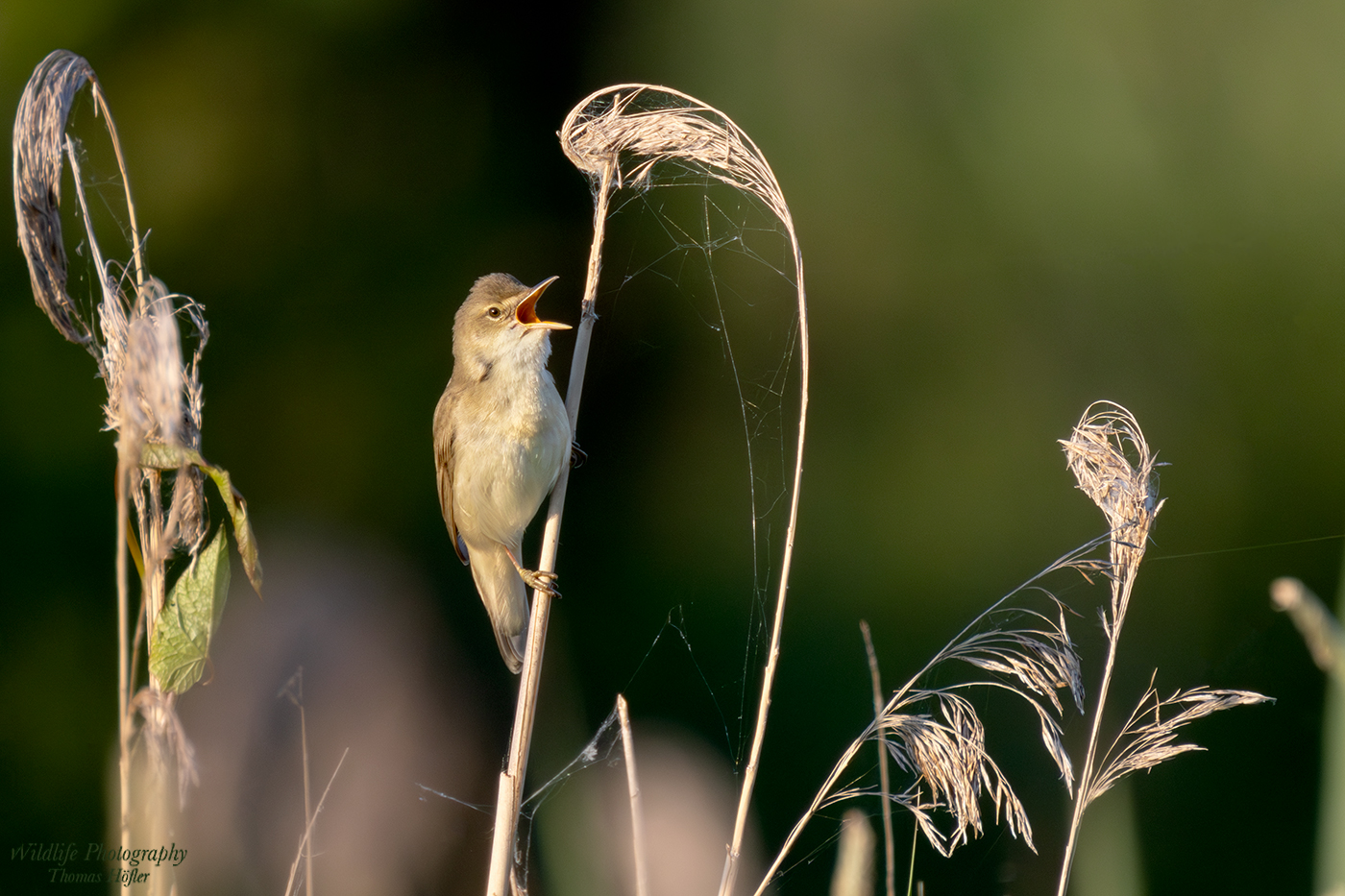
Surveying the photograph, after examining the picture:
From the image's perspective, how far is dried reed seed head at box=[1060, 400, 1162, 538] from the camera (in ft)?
4.58

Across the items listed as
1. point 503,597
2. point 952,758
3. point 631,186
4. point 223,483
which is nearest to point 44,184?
point 223,483

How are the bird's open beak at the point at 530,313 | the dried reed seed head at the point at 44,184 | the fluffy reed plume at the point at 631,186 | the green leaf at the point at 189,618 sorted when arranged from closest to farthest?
the green leaf at the point at 189,618
the dried reed seed head at the point at 44,184
the fluffy reed plume at the point at 631,186
the bird's open beak at the point at 530,313

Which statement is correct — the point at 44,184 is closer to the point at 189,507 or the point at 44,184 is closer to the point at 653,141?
the point at 189,507

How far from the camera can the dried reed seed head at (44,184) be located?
4.21 feet

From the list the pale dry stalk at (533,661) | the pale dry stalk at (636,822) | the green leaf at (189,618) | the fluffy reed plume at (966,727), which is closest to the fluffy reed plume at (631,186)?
the pale dry stalk at (533,661)

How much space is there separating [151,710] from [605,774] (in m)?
2.04

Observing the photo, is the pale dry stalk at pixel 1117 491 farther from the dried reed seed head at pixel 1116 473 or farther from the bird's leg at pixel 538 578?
the bird's leg at pixel 538 578

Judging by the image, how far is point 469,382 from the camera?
2510mm

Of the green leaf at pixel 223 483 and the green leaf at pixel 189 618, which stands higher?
the green leaf at pixel 223 483

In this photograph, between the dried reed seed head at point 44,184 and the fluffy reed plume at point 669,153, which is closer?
the dried reed seed head at point 44,184

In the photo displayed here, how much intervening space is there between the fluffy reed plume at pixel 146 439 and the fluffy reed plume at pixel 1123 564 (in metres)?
1.17

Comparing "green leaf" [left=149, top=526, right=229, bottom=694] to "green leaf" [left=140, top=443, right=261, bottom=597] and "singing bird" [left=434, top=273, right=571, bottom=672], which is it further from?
"singing bird" [left=434, top=273, right=571, bottom=672]

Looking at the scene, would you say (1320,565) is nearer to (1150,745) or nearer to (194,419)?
(1150,745)

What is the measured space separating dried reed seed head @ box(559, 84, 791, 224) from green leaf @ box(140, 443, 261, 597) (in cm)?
84
